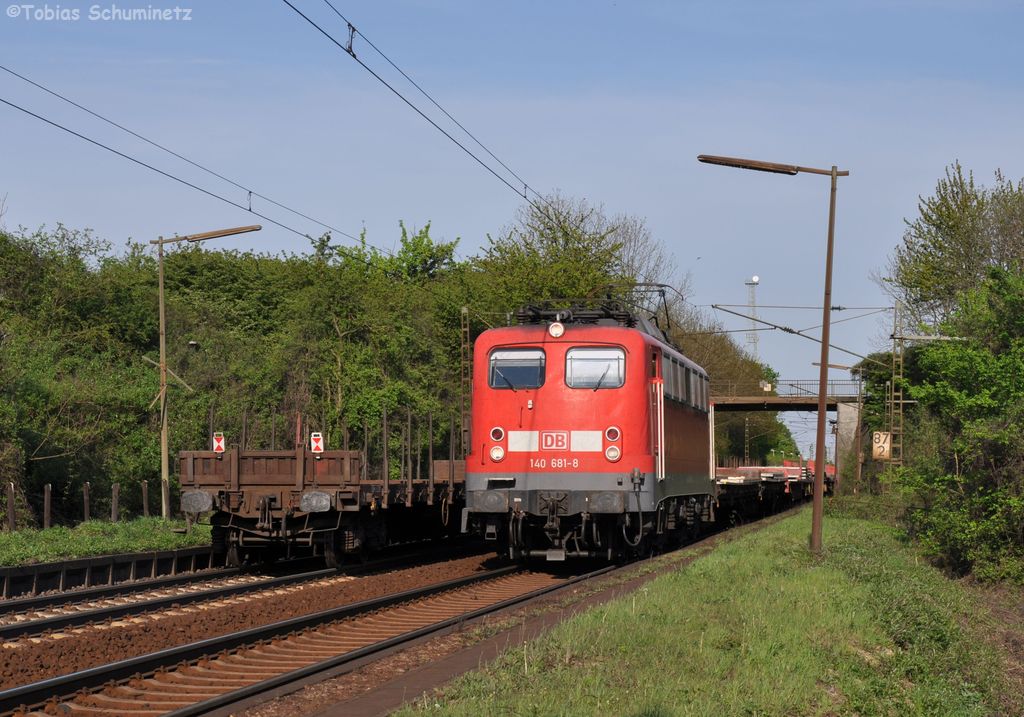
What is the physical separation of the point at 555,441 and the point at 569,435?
9.5 inches

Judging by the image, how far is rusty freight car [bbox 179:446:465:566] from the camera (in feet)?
61.0

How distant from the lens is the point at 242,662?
11008 millimetres

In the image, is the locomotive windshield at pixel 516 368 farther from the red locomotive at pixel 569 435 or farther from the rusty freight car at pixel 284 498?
the rusty freight car at pixel 284 498

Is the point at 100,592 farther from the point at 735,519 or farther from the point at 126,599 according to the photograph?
the point at 735,519

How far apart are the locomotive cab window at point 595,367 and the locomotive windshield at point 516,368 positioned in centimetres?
49

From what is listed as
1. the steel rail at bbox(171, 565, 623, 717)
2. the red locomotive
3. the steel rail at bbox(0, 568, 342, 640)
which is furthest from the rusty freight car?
the steel rail at bbox(171, 565, 623, 717)

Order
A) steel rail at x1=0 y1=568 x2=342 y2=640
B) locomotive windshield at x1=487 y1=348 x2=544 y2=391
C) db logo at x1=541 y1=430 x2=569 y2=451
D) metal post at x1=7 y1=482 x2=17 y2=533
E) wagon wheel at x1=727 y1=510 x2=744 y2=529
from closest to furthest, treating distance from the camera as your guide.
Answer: steel rail at x1=0 y1=568 x2=342 y2=640
db logo at x1=541 y1=430 x2=569 y2=451
locomotive windshield at x1=487 y1=348 x2=544 y2=391
metal post at x1=7 y1=482 x2=17 y2=533
wagon wheel at x1=727 y1=510 x2=744 y2=529

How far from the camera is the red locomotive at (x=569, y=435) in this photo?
717 inches

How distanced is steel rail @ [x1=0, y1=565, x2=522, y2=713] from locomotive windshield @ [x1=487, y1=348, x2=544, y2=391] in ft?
15.8

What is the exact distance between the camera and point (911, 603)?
1489 cm

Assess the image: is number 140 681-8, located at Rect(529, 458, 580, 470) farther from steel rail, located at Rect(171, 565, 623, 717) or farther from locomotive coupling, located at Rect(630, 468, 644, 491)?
steel rail, located at Rect(171, 565, 623, 717)

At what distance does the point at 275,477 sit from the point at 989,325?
1414 cm

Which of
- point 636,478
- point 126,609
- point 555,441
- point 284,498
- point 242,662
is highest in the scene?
point 555,441

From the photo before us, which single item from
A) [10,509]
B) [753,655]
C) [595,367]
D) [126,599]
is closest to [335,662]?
[753,655]
